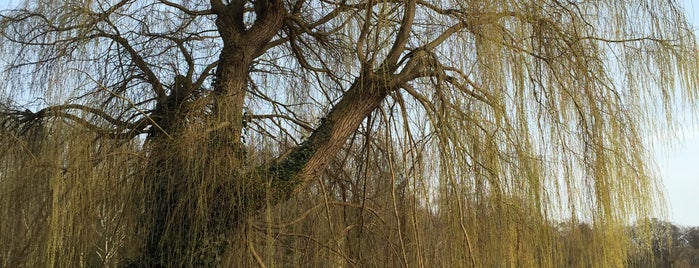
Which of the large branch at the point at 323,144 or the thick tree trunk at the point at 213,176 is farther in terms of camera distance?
the large branch at the point at 323,144

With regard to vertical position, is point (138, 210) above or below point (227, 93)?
below

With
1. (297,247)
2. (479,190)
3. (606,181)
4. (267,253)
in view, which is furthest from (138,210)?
(606,181)

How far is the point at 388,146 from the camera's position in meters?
4.56

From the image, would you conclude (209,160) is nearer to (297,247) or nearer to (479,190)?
(297,247)

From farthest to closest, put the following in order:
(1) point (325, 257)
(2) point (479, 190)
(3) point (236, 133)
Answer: (1) point (325, 257) < (3) point (236, 133) < (2) point (479, 190)

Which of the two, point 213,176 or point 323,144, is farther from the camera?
point 323,144

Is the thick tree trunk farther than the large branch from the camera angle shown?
No

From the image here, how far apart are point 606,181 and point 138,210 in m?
2.55

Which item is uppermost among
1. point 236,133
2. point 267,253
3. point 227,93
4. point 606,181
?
point 227,93

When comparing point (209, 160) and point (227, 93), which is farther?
point (227, 93)

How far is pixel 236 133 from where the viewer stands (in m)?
4.34

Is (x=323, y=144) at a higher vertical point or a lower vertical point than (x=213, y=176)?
higher

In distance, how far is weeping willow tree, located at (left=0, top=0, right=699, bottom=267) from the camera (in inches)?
146

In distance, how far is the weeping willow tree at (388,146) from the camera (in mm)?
3707
